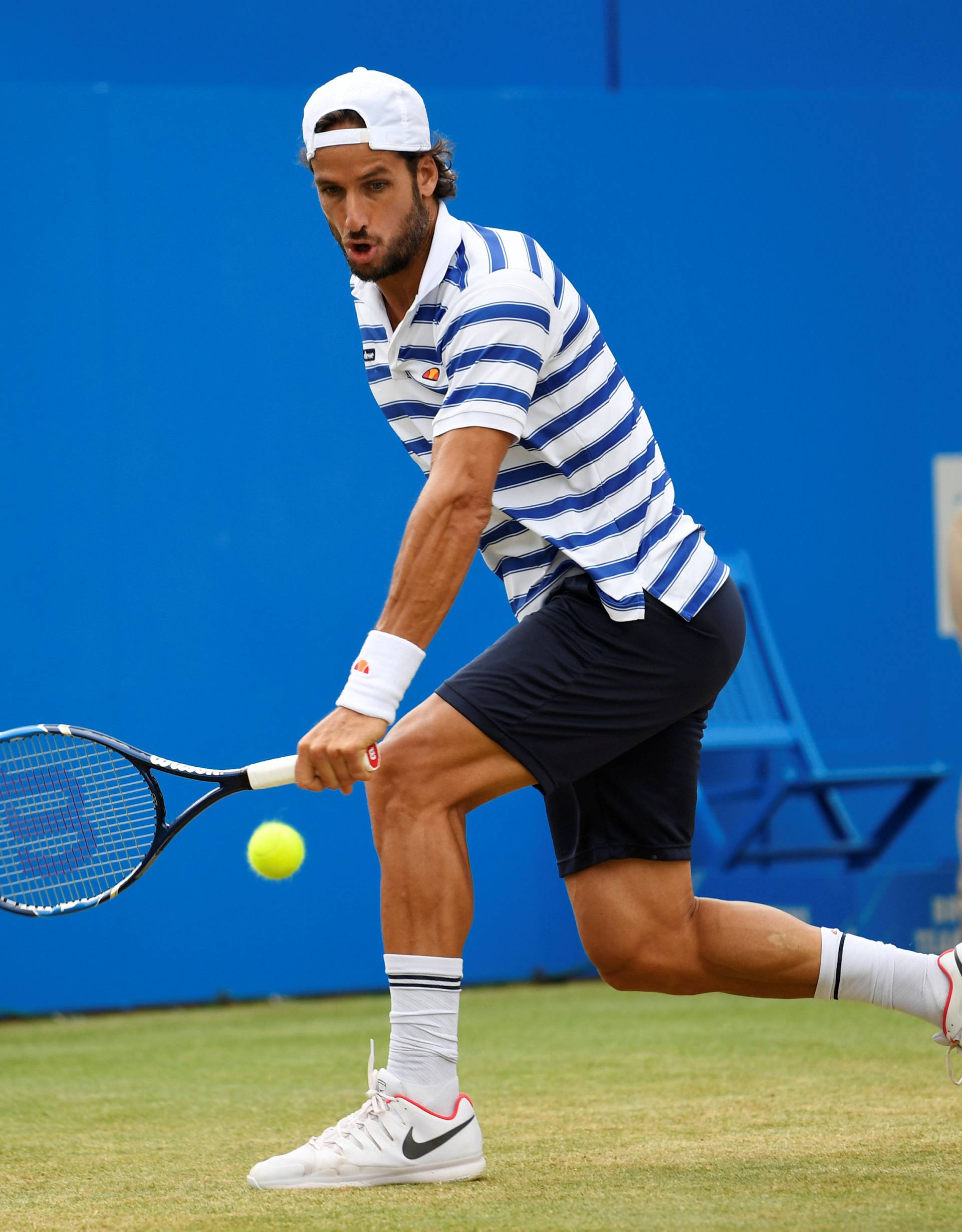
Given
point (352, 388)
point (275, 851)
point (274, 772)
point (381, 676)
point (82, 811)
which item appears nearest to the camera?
point (381, 676)

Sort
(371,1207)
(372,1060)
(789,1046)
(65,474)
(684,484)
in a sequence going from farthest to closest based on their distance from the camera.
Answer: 1. (684,484)
2. (65,474)
3. (789,1046)
4. (372,1060)
5. (371,1207)

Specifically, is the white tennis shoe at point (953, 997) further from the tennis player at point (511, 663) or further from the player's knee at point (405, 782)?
the player's knee at point (405, 782)

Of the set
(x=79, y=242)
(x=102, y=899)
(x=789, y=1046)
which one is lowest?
(x=789, y=1046)

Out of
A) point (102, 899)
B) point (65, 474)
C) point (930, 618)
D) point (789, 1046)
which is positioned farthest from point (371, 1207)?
point (930, 618)

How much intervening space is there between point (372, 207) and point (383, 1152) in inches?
50.1

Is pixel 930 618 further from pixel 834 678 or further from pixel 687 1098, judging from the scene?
pixel 687 1098

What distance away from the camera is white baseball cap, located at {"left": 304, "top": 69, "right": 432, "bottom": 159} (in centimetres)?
234

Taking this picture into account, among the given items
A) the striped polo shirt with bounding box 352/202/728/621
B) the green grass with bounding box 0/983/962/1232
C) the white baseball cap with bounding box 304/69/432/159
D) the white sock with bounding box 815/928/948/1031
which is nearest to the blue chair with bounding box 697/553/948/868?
the green grass with bounding box 0/983/962/1232

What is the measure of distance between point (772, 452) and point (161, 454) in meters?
2.00

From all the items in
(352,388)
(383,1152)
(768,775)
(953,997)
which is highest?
(352,388)

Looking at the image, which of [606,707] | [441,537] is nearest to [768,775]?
[606,707]

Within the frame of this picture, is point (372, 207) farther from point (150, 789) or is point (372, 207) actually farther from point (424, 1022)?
point (424, 1022)

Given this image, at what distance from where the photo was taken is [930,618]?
5840 millimetres

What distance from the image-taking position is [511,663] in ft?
7.73
